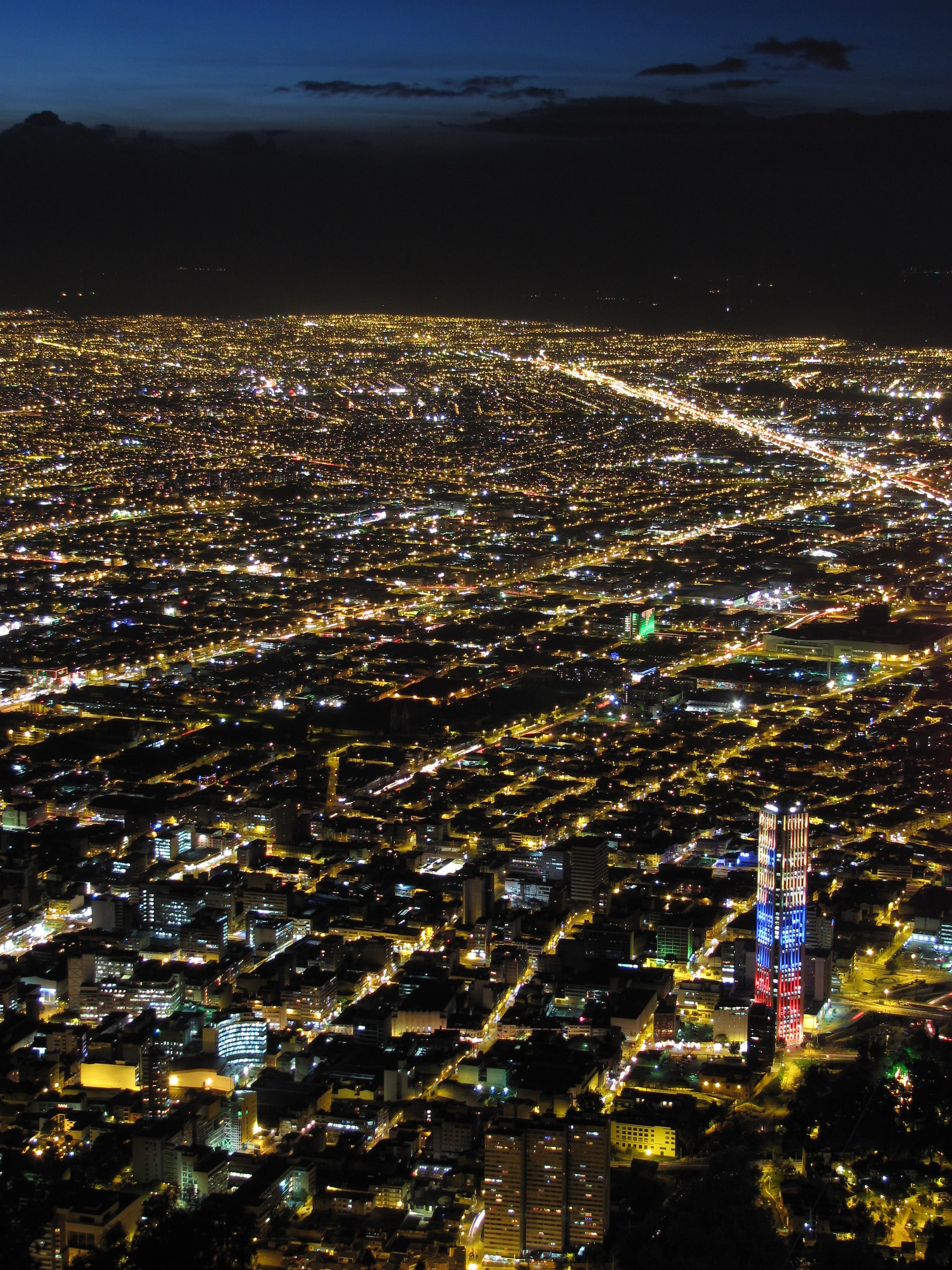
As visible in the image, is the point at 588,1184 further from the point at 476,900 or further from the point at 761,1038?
the point at 476,900

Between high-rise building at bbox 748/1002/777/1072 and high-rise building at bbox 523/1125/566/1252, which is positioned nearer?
high-rise building at bbox 523/1125/566/1252

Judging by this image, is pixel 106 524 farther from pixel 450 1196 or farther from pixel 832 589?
pixel 450 1196

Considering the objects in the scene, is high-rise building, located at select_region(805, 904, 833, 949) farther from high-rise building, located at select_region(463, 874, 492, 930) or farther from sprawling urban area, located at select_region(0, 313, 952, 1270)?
high-rise building, located at select_region(463, 874, 492, 930)

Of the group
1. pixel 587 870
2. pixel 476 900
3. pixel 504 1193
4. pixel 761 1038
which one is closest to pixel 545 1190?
pixel 504 1193

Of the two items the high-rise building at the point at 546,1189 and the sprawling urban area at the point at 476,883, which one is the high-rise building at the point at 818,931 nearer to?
the sprawling urban area at the point at 476,883

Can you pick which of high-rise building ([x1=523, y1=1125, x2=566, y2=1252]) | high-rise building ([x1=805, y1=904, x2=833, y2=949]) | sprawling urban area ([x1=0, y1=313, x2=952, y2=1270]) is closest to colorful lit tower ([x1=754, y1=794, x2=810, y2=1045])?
sprawling urban area ([x1=0, y1=313, x2=952, y2=1270])

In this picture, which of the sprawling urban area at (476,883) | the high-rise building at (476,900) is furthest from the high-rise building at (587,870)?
the high-rise building at (476,900)
